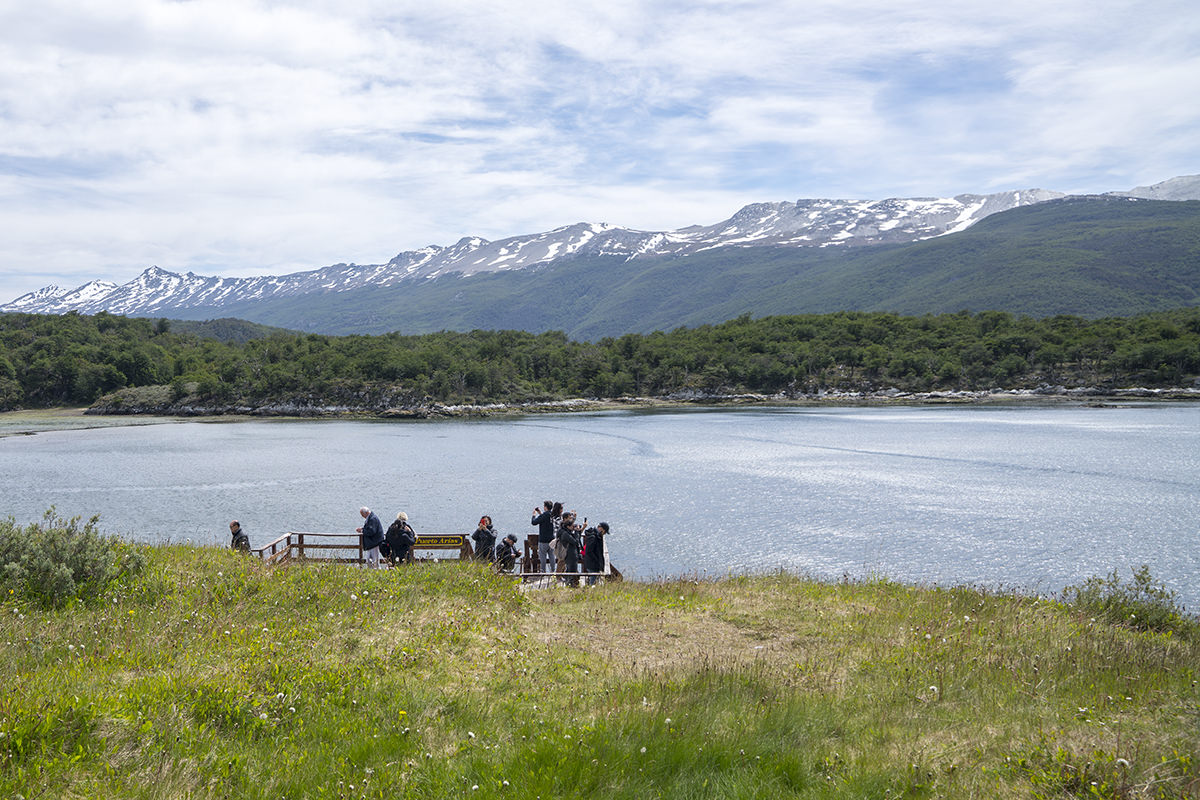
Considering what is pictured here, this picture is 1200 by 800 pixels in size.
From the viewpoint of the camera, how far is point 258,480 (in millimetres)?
54000

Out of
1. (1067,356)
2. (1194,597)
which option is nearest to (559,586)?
(1194,597)

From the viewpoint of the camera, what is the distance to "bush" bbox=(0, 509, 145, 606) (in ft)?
Result: 34.9

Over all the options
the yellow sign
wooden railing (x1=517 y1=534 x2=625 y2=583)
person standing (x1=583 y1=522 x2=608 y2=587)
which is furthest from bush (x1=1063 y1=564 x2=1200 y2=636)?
the yellow sign

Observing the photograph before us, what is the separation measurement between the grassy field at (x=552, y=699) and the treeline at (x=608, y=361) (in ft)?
437

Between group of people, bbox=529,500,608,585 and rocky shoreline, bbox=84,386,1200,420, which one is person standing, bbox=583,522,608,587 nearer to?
group of people, bbox=529,500,608,585

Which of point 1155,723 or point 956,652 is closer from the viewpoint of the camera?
point 1155,723

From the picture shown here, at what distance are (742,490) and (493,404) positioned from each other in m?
102

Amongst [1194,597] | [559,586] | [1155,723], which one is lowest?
[1194,597]

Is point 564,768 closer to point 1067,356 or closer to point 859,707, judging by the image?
point 859,707

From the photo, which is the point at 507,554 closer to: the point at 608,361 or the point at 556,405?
the point at 556,405

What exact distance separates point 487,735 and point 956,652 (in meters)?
7.30

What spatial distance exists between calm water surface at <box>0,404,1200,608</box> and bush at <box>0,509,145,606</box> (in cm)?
1805

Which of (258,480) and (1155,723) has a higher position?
(1155,723)

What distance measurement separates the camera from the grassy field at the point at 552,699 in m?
6.11
